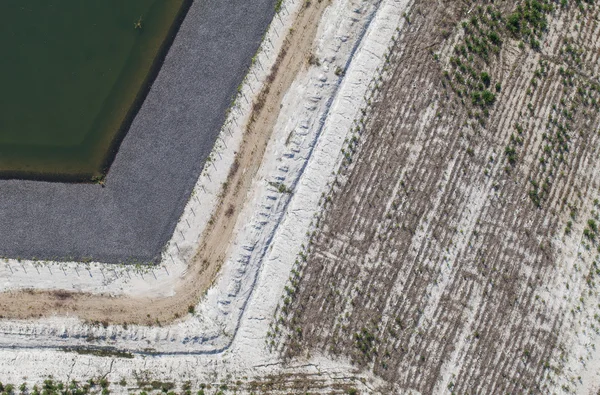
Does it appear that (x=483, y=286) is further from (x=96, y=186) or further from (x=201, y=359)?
(x=96, y=186)

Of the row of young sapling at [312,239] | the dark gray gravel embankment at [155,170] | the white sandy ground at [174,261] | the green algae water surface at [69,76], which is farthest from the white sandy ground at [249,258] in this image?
the green algae water surface at [69,76]

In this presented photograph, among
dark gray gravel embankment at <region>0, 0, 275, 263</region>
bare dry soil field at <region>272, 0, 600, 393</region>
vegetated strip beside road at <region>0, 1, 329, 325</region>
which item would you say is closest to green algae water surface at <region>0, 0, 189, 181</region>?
dark gray gravel embankment at <region>0, 0, 275, 263</region>

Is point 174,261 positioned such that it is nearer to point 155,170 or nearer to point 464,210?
point 155,170

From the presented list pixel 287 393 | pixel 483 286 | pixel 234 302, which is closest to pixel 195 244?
pixel 234 302

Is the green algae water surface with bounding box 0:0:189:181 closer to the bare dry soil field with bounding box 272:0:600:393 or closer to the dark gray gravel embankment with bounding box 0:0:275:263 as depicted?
the dark gray gravel embankment with bounding box 0:0:275:263

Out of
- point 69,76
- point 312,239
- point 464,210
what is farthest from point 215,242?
point 464,210

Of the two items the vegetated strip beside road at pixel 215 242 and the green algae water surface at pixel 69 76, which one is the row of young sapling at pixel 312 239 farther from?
the green algae water surface at pixel 69 76
